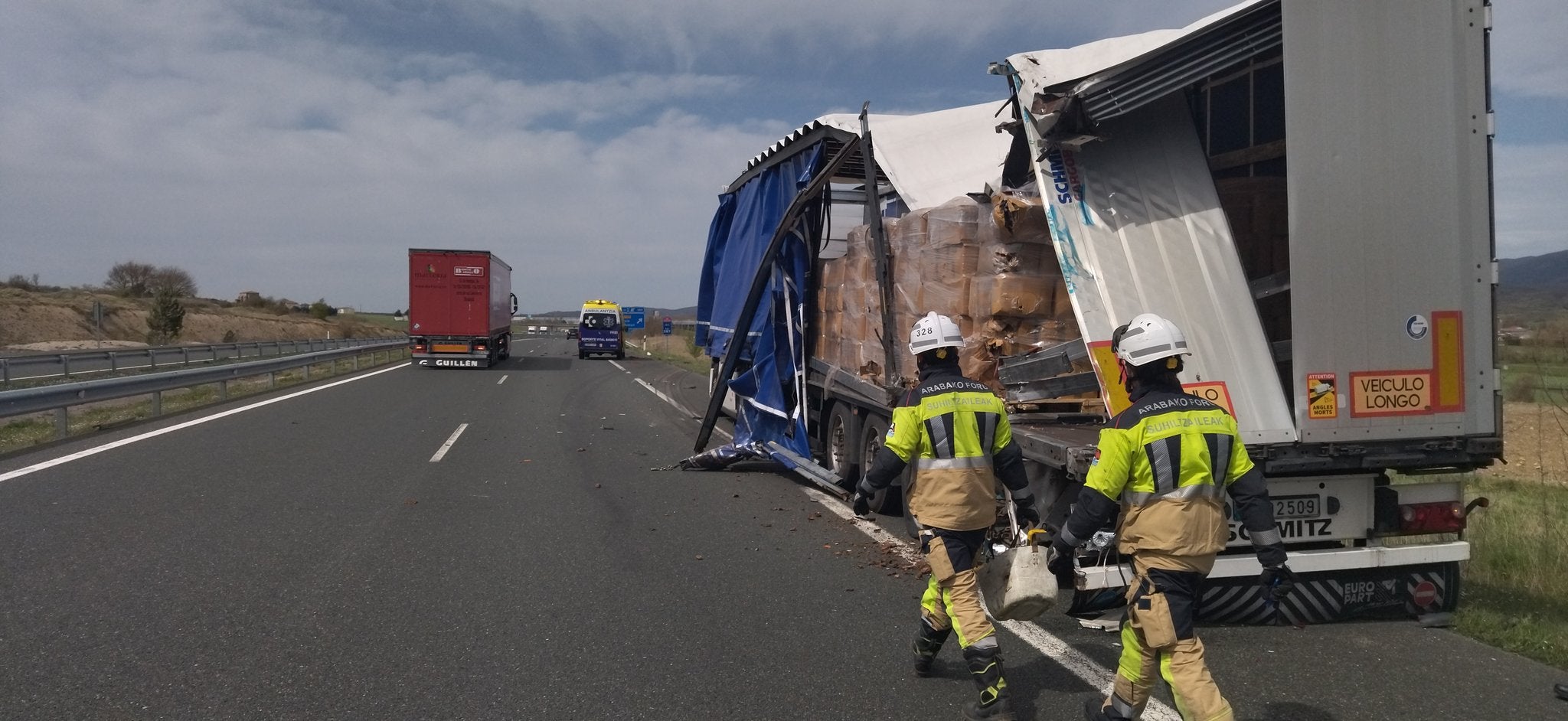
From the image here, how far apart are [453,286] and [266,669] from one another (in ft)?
86.4

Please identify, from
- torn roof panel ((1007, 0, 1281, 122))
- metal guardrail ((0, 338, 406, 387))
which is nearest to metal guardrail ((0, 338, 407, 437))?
metal guardrail ((0, 338, 406, 387))

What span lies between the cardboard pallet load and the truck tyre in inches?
29.7

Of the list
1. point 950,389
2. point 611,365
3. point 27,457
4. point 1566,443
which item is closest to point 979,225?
point 950,389

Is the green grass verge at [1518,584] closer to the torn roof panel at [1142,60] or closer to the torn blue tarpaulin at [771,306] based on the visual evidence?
the torn roof panel at [1142,60]

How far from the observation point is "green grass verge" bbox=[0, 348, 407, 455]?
12.8 m

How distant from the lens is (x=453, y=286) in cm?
2944

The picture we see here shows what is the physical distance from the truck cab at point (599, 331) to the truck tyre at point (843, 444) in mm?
34252

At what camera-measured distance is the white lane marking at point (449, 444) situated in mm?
11066

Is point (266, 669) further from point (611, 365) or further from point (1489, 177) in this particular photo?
point (611, 365)

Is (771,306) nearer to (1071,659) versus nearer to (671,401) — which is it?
(1071,659)

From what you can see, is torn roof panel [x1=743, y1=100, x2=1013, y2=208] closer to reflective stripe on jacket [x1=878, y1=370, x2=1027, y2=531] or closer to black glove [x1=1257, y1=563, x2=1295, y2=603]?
reflective stripe on jacket [x1=878, y1=370, x2=1027, y2=531]

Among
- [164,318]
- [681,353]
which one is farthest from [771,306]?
[164,318]

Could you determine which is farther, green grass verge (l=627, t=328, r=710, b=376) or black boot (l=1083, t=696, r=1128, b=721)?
green grass verge (l=627, t=328, r=710, b=376)

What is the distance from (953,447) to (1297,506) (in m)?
2.02
